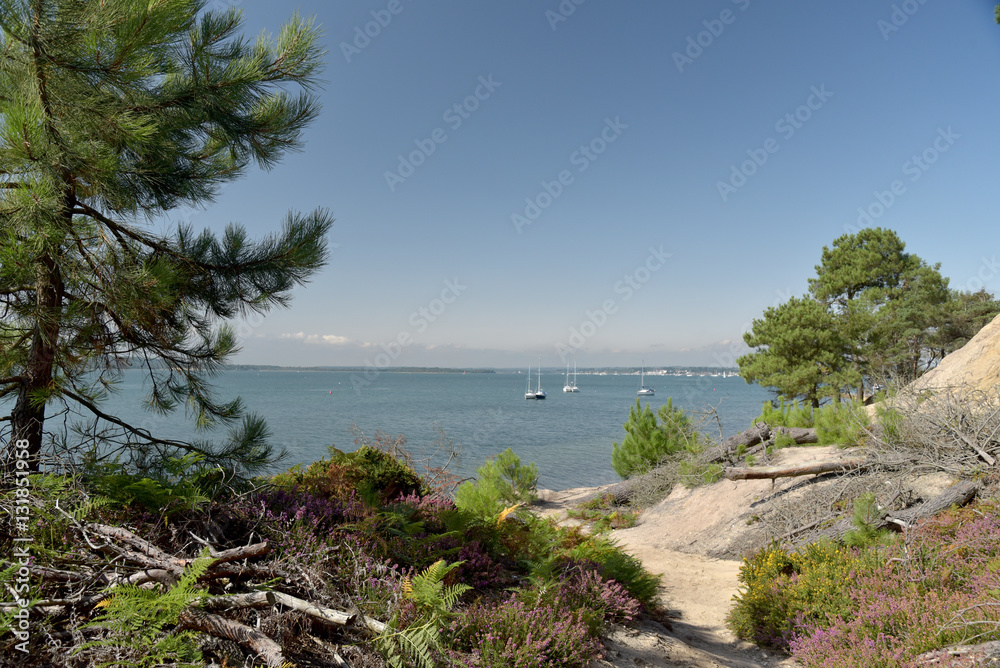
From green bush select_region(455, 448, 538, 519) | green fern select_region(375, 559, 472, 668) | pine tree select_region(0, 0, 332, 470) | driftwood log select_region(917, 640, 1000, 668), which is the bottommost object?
green bush select_region(455, 448, 538, 519)

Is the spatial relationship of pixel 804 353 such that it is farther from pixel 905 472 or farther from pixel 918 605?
pixel 918 605

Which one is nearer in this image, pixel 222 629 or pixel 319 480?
pixel 222 629

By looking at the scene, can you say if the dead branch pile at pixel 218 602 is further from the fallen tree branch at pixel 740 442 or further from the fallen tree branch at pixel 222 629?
the fallen tree branch at pixel 740 442

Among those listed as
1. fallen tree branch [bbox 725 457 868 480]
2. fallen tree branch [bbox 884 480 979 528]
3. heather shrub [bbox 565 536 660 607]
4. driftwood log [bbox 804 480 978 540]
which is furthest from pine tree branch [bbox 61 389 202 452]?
fallen tree branch [bbox 725 457 868 480]

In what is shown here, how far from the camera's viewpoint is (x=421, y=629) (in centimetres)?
274

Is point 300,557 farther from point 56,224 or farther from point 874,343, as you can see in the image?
point 874,343

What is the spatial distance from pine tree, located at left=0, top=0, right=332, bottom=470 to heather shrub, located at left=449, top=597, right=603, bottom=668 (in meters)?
2.75

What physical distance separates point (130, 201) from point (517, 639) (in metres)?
4.40

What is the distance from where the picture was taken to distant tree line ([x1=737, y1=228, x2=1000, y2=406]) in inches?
942

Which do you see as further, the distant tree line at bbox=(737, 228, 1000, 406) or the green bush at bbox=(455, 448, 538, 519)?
the distant tree line at bbox=(737, 228, 1000, 406)

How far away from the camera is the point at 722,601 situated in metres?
6.43

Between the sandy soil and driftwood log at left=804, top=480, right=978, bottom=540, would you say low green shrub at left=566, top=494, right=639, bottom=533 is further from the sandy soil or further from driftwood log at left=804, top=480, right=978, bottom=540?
driftwood log at left=804, top=480, right=978, bottom=540

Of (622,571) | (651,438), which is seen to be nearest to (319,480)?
(622,571)

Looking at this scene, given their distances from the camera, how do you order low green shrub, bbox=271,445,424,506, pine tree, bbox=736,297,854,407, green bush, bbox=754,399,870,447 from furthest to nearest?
pine tree, bbox=736,297,854,407
green bush, bbox=754,399,870,447
low green shrub, bbox=271,445,424,506
